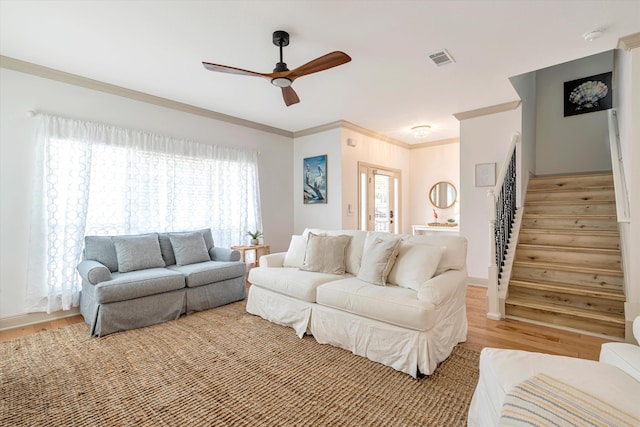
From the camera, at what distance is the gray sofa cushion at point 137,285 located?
2768mm

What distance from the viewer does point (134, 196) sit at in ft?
12.3

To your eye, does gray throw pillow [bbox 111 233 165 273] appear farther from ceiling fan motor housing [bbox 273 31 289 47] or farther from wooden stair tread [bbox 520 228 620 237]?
wooden stair tread [bbox 520 228 620 237]

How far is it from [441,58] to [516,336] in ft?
9.08

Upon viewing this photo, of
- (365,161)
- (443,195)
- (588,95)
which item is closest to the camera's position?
(588,95)

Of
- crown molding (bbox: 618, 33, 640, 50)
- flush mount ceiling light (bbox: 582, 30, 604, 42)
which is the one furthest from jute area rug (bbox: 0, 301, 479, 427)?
crown molding (bbox: 618, 33, 640, 50)

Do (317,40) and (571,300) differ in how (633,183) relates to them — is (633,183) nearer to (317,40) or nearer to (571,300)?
(571,300)

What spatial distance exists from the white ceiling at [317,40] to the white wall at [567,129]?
2088 mm

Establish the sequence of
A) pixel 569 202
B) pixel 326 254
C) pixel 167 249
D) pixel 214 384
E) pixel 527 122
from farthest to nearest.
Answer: pixel 527 122 < pixel 569 202 < pixel 167 249 < pixel 326 254 < pixel 214 384

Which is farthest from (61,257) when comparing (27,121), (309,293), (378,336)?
(378,336)

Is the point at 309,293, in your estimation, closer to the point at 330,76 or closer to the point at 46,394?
the point at 46,394

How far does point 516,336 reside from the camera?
8.99 ft

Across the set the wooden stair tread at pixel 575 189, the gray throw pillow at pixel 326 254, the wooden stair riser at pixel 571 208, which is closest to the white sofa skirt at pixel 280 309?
the gray throw pillow at pixel 326 254

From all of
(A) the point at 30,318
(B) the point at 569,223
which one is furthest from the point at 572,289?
(A) the point at 30,318

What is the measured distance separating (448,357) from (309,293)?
1.24 meters
